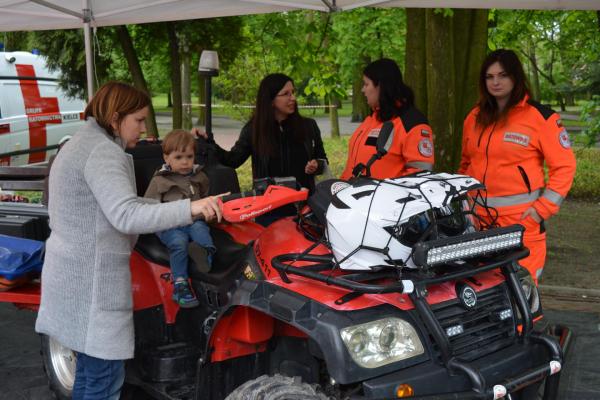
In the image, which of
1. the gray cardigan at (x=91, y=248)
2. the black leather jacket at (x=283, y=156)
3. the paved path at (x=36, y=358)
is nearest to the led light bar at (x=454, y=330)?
the paved path at (x=36, y=358)

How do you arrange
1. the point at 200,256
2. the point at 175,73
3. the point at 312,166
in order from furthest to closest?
1. the point at 175,73
2. the point at 312,166
3. the point at 200,256

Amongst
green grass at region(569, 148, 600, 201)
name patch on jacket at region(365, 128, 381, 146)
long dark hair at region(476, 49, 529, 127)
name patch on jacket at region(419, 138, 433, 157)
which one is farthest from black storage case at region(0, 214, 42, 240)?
green grass at region(569, 148, 600, 201)

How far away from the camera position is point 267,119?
525 centimetres

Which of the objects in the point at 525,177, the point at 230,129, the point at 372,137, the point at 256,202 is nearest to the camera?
the point at 256,202

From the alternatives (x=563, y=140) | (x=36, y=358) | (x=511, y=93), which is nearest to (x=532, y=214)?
(x=563, y=140)

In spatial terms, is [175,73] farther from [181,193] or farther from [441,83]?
[181,193]

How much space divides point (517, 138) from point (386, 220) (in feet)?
5.48

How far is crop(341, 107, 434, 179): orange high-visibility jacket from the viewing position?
452 centimetres

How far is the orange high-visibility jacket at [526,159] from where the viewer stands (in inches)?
162

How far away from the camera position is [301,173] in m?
5.42

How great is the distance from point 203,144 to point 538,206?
2.17 metres

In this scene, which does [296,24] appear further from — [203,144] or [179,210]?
[179,210]

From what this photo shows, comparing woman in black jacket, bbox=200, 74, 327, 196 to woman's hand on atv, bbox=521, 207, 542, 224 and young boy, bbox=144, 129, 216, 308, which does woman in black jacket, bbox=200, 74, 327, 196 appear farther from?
woman's hand on atv, bbox=521, 207, 542, 224

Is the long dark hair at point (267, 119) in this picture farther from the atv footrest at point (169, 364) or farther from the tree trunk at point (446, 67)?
the tree trunk at point (446, 67)
